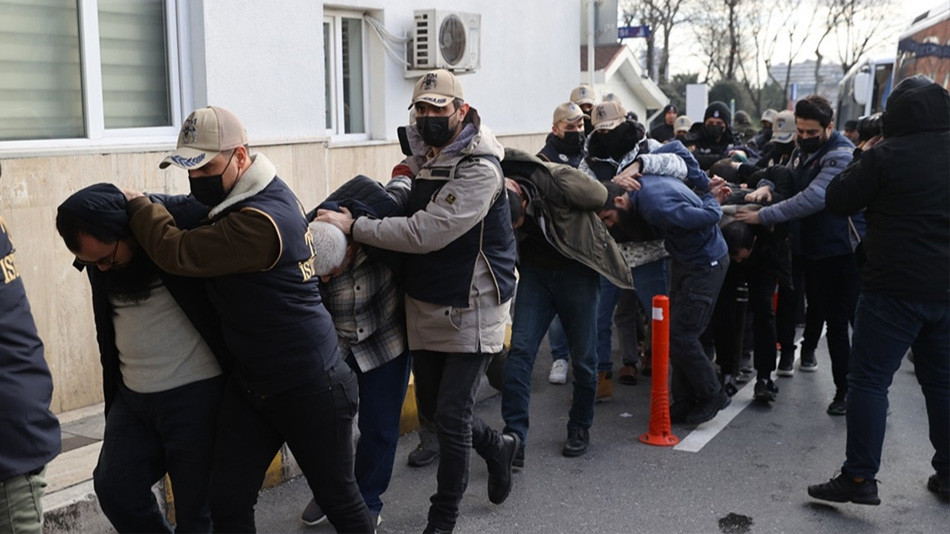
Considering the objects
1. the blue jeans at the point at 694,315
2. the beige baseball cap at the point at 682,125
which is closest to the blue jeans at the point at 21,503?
the blue jeans at the point at 694,315

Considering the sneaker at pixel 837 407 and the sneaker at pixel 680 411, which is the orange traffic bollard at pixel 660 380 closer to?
the sneaker at pixel 680 411

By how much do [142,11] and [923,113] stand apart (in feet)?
16.2

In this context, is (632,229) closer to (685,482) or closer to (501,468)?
(685,482)

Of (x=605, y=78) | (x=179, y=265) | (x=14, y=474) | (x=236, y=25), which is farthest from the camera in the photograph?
(x=605, y=78)

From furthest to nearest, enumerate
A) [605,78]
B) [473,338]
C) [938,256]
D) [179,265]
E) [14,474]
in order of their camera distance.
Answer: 1. [605,78]
2. [938,256]
3. [473,338]
4. [179,265]
5. [14,474]

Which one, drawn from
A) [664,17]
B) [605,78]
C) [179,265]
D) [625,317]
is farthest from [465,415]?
[664,17]

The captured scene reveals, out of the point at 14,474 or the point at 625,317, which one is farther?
the point at 625,317

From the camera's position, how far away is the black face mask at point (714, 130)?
10.8 meters

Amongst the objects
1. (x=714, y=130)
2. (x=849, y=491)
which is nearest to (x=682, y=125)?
(x=714, y=130)

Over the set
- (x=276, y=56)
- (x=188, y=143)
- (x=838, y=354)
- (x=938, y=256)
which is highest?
(x=276, y=56)

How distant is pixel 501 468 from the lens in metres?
5.05

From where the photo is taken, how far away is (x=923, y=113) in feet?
16.0

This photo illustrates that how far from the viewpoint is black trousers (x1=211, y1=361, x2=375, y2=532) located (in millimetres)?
3654

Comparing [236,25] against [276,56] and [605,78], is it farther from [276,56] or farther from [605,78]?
[605,78]
